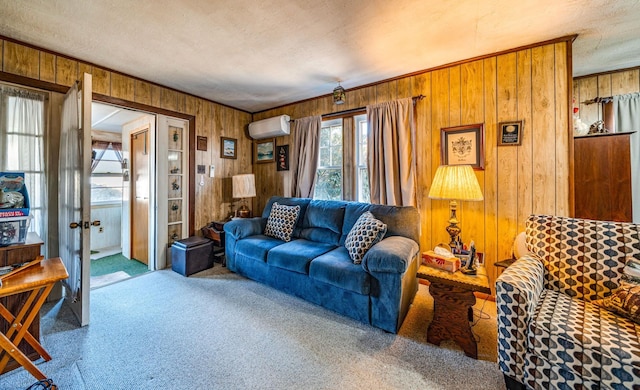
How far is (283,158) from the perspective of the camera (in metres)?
4.07

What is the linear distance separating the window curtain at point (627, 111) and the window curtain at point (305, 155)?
11.2 ft

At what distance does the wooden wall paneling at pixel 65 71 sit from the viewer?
8.18ft

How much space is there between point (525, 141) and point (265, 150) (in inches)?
140

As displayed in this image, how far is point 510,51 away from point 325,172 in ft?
8.11

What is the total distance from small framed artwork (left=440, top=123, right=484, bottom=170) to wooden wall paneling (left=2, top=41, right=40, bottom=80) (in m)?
4.15

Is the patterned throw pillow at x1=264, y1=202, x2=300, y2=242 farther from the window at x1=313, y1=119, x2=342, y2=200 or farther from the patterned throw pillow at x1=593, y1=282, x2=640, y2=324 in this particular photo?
the patterned throw pillow at x1=593, y1=282, x2=640, y2=324

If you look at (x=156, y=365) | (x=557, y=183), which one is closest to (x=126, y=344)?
(x=156, y=365)

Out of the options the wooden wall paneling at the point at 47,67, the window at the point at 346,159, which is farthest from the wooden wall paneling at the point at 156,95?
the window at the point at 346,159

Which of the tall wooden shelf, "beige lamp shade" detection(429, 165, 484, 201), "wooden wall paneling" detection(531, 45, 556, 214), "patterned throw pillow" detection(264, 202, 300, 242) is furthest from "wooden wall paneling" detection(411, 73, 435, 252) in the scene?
"patterned throw pillow" detection(264, 202, 300, 242)

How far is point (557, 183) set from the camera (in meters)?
2.26

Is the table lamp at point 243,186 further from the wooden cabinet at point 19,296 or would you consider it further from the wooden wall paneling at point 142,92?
the wooden cabinet at point 19,296

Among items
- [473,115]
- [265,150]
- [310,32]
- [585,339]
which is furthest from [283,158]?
[585,339]

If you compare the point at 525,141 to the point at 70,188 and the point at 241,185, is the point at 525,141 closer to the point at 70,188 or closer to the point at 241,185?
the point at 241,185

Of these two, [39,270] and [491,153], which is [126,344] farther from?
[491,153]
